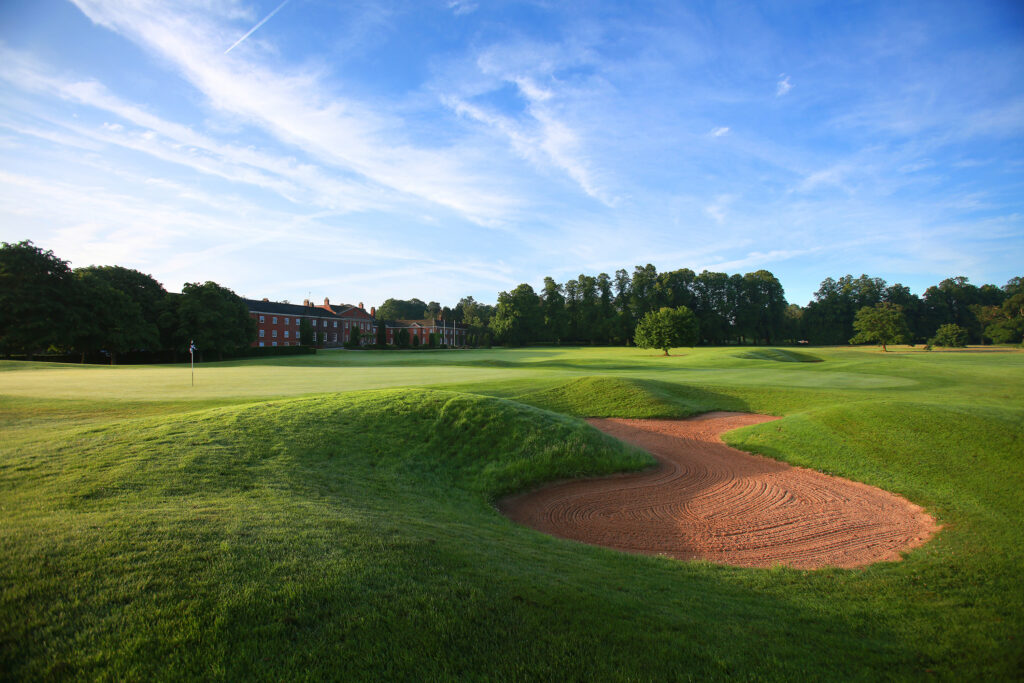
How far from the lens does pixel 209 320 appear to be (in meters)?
52.9

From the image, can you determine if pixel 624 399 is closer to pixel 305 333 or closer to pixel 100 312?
pixel 100 312

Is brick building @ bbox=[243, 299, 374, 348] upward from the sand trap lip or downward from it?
upward

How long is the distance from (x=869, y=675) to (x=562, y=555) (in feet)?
10.4

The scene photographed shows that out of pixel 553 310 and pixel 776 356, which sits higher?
pixel 553 310

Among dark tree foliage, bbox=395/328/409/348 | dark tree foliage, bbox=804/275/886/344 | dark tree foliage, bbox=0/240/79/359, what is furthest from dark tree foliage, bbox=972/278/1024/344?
dark tree foliage, bbox=0/240/79/359

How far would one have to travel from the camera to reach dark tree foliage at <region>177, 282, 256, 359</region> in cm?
5222

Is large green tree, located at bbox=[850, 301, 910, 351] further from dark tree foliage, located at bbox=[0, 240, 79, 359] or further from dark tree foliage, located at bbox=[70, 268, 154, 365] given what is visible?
dark tree foliage, located at bbox=[0, 240, 79, 359]

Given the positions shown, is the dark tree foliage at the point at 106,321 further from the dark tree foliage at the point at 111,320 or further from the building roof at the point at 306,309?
the building roof at the point at 306,309

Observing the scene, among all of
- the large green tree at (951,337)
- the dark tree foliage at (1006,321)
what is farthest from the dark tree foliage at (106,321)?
the dark tree foliage at (1006,321)

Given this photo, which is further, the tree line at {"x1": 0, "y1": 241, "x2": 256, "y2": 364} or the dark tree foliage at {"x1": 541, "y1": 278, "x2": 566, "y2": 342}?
the dark tree foliage at {"x1": 541, "y1": 278, "x2": 566, "y2": 342}

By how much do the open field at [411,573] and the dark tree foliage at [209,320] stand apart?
47272mm

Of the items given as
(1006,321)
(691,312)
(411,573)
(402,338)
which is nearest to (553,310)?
(402,338)

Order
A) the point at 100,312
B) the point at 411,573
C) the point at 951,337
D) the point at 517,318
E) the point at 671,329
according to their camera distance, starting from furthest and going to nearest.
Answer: the point at 517,318 → the point at 951,337 → the point at 671,329 → the point at 100,312 → the point at 411,573

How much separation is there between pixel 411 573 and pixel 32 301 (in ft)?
192
